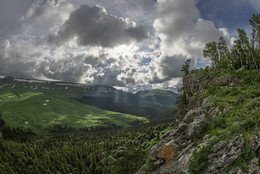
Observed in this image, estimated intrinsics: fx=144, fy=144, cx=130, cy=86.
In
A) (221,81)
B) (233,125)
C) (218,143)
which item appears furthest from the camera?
(221,81)

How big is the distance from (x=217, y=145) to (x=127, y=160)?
40.2 meters

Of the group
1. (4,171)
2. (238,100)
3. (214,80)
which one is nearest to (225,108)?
(238,100)

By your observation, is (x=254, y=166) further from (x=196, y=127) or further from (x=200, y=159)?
(x=196, y=127)

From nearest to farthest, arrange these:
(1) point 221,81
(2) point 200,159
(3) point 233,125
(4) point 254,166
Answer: (4) point 254,166 → (2) point 200,159 → (3) point 233,125 → (1) point 221,81

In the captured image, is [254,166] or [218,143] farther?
[218,143]

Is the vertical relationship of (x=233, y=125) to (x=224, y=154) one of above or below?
above

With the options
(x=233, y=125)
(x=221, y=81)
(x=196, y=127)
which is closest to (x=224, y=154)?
(x=233, y=125)

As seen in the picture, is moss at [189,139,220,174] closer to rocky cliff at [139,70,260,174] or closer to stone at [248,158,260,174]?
rocky cliff at [139,70,260,174]

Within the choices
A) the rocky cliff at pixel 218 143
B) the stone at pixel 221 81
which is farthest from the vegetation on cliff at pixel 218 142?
the stone at pixel 221 81

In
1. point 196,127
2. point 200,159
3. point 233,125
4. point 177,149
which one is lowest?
point 177,149

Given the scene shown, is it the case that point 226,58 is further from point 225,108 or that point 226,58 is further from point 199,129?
point 199,129

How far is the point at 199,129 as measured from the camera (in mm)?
19812

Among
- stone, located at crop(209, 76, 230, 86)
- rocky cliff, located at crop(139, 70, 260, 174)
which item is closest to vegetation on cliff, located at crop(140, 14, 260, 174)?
rocky cliff, located at crop(139, 70, 260, 174)

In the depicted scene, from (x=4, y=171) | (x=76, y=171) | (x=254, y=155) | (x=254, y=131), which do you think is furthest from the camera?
(x=4, y=171)
